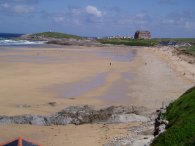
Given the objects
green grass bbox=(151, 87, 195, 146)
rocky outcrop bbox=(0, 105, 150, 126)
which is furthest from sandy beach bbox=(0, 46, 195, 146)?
green grass bbox=(151, 87, 195, 146)

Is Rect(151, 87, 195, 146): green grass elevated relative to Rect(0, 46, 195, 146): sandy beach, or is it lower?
elevated

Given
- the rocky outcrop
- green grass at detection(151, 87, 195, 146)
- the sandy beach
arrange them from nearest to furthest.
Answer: green grass at detection(151, 87, 195, 146) → the sandy beach → the rocky outcrop

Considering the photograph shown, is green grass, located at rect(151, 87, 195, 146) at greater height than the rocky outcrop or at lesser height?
greater

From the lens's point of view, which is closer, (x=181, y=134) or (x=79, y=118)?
(x=181, y=134)

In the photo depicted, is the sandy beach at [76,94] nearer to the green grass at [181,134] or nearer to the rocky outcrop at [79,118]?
the rocky outcrop at [79,118]

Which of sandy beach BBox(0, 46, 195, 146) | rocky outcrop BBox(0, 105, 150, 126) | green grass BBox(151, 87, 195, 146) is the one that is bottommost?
sandy beach BBox(0, 46, 195, 146)

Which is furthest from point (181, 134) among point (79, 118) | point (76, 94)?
point (76, 94)

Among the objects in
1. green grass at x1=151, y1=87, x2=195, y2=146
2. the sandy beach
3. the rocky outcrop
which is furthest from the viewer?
the rocky outcrop

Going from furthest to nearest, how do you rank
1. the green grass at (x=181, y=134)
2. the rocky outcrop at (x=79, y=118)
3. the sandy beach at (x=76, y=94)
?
the rocky outcrop at (x=79, y=118) < the sandy beach at (x=76, y=94) < the green grass at (x=181, y=134)

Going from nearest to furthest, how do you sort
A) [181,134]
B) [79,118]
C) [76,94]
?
[181,134]
[79,118]
[76,94]

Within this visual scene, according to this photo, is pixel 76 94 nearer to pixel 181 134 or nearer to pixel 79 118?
pixel 79 118

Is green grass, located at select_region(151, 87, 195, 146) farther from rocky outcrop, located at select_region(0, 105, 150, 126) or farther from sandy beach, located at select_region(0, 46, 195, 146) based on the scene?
rocky outcrop, located at select_region(0, 105, 150, 126)

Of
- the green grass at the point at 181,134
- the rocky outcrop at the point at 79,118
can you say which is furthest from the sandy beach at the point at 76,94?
the green grass at the point at 181,134

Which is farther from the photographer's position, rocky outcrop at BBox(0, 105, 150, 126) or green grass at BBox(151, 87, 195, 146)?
rocky outcrop at BBox(0, 105, 150, 126)
